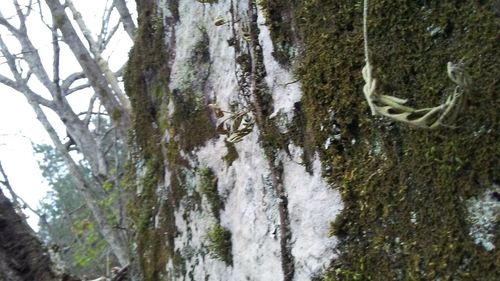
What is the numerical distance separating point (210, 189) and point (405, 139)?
152 cm

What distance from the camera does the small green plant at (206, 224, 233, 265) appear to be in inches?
115

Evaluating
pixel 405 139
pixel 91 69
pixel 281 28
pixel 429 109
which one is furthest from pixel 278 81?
pixel 91 69

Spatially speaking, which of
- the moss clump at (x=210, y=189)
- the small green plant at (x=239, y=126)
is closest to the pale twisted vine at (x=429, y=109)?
the small green plant at (x=239, y=126)

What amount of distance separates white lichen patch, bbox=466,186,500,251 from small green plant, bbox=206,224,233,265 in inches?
57.2

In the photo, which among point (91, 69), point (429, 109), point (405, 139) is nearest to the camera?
point (429, 109)

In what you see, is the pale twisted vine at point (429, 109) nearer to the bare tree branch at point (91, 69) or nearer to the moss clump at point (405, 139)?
the moss clump at point (405, 139)

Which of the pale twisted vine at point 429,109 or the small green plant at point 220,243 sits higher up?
the pale twisted vine at point 429,109

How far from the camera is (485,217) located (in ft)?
5.24

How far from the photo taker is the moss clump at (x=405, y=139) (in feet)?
5.29

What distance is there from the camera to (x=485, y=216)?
62.9 inches

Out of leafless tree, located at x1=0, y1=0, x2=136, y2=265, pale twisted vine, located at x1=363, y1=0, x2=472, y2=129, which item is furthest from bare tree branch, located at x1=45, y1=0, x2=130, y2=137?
pale twisted vine, located at x1=363, y1=0, x2=472, y2=129

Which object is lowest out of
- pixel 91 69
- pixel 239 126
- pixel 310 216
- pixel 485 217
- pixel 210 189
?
pixel 485 217

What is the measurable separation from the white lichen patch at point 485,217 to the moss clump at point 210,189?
160 cm

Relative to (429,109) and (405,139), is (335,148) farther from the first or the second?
(429,109)
